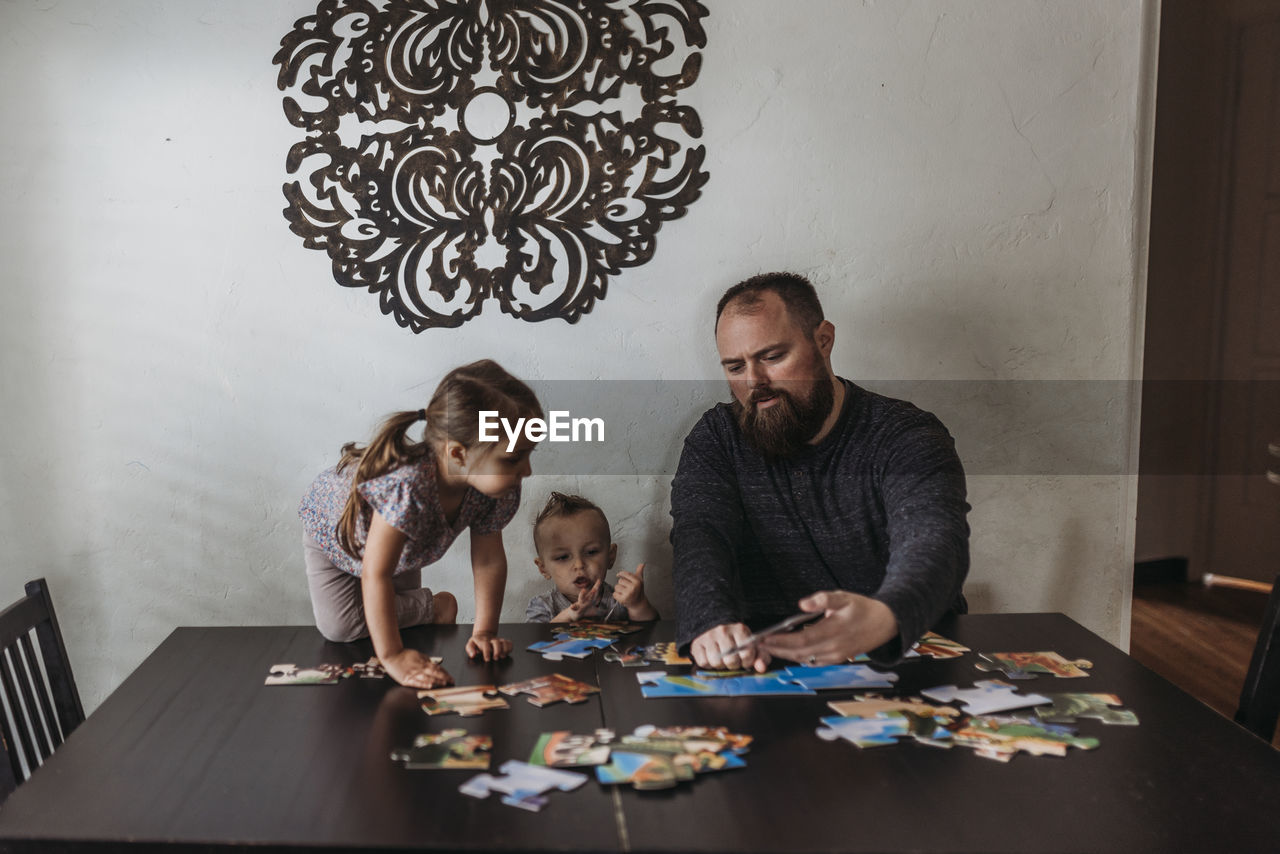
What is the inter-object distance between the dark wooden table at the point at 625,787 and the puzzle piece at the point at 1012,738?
0.03 metres

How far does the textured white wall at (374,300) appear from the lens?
265cm

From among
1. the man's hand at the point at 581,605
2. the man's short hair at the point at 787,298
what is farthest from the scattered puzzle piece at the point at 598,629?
the man's short hair at the point at 787,298

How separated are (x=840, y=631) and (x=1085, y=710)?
41cm

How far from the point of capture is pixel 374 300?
2.69 metres

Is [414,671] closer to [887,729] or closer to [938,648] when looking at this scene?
[887,729]

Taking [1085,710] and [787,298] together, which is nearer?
[1085,710]

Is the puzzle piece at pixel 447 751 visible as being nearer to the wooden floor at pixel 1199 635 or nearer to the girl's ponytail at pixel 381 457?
the girl's ponytail at pixel 381 457

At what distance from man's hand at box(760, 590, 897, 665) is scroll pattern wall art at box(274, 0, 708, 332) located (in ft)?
4.31

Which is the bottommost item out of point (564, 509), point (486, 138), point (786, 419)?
point (564, 509)

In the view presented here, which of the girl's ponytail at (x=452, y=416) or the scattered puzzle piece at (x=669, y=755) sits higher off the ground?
the girl's ponytail at (x=452, y=416)

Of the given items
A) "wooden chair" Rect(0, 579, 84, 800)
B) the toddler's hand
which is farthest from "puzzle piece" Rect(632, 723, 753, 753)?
"wooden chair" Rect(0, 579, 84, 800)

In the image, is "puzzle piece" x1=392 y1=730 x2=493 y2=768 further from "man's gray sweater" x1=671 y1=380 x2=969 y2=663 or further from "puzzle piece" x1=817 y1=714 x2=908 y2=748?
"man's gray sweater" x1=671 y1=380 x2=969 y2=663

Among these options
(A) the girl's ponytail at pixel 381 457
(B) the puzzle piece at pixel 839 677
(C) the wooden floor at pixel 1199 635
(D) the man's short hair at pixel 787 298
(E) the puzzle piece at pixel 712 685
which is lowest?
(C) the wooden floor at pixel 1199 635

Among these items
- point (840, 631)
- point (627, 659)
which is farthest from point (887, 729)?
point (627, 659)
